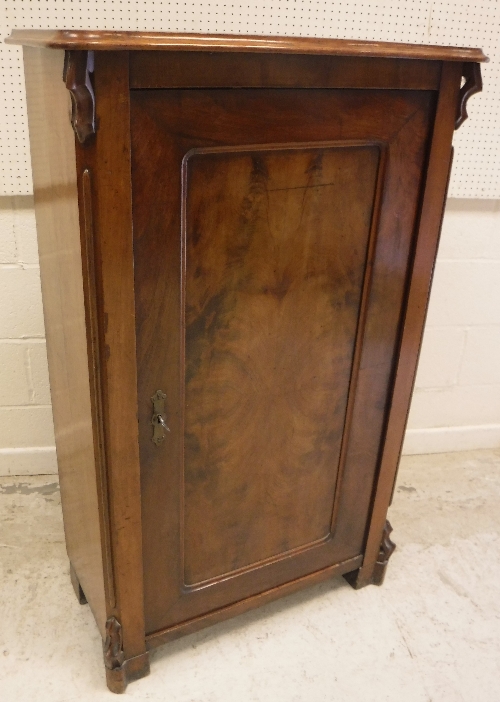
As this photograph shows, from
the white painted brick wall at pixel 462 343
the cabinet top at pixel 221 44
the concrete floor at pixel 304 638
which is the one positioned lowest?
the concrete floor at pixel 304 638

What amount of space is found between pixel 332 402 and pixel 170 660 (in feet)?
2.23

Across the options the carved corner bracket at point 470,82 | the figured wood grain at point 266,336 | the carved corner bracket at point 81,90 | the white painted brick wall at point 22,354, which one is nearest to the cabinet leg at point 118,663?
the figured wood grain at point 266,336

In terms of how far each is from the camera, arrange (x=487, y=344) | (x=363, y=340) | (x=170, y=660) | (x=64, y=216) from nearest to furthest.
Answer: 1. (x=64, y=216)
2. (x=363, y=340)
3. (x=170, y=660)
4. (x=487, y=344)

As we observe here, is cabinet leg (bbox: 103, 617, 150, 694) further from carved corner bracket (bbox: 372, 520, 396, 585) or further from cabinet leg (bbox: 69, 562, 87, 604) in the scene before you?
carved corner bracket (bbox: 372, 520, 396, 585)

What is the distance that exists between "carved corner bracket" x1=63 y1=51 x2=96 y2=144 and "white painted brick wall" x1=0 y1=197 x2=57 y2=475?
85 cm

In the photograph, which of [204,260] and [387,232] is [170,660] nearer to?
[204,260]

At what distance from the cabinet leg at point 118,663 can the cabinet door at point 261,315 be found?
8 centimetres

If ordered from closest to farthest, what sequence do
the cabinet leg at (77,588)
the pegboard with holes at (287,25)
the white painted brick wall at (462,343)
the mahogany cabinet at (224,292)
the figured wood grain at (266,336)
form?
the mahogany cabinet at (224,292) < the figured wood grain at (266,336) < the pegboard with holes at (287,25) < the cabinet leg at (77,588) < the white painted brick wall at (462,343)

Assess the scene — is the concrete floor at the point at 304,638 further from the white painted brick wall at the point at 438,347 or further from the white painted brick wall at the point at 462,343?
the white painted brick wall at the point at 462,343

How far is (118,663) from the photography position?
131cm

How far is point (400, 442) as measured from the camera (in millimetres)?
1471

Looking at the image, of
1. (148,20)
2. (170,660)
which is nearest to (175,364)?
(170,660)

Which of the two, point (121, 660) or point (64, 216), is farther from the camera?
point (121, 660)

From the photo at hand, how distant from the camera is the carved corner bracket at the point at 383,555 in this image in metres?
1.61
